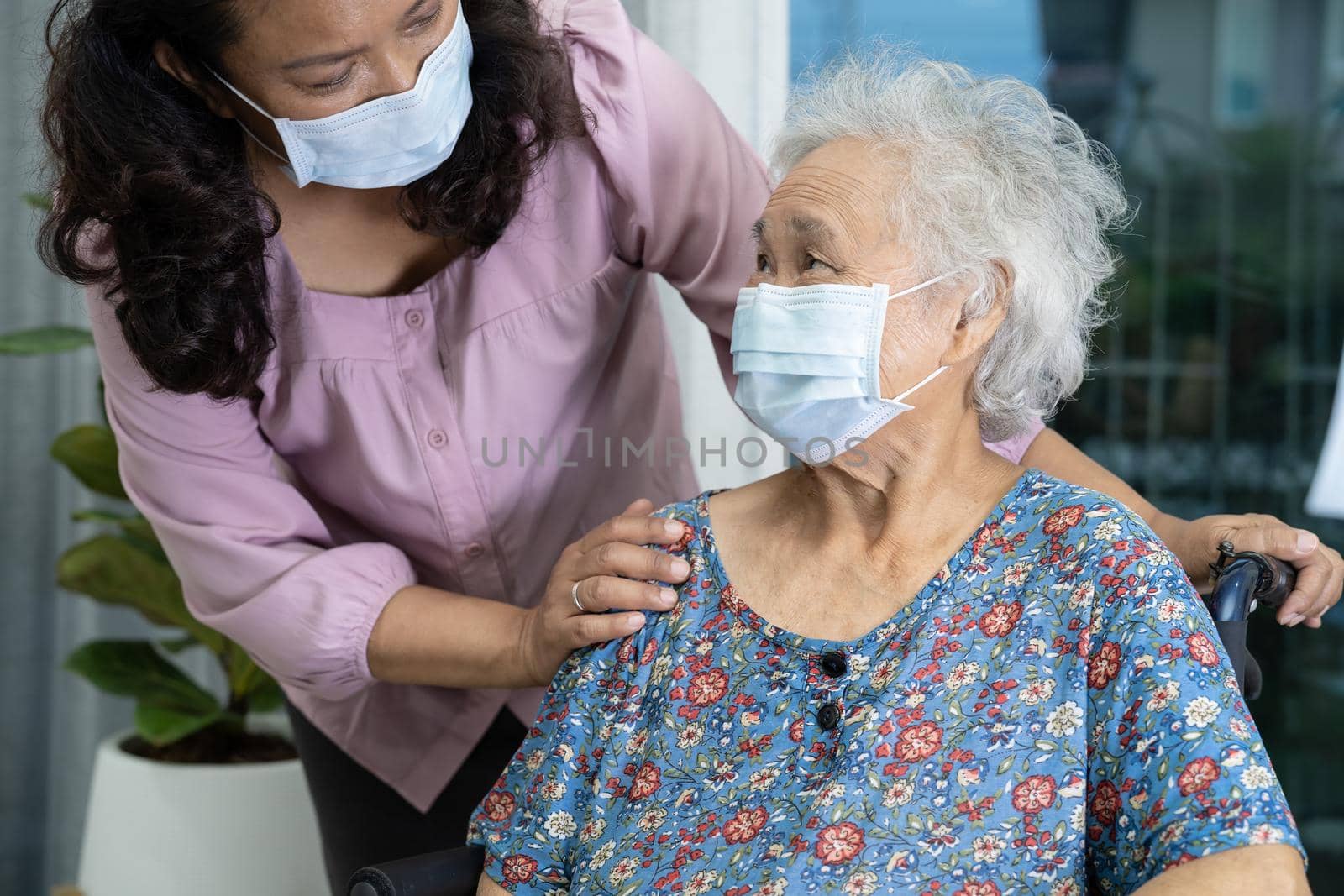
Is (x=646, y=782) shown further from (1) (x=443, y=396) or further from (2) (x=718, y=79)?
(2) (x=718, y=79)

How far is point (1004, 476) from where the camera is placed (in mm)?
1455

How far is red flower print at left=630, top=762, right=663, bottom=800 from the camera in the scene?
1404 millimetres

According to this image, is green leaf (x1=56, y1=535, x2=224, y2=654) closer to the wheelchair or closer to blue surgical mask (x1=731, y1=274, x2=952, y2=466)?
the wheelchair

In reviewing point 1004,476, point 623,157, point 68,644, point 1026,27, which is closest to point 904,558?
point 1004,476

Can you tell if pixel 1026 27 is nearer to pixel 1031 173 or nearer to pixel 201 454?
pixel 1031 173

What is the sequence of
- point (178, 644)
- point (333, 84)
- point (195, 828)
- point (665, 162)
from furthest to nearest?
point (178, 644)
point (195, 828)
point (665, 162)
point (333, 84)

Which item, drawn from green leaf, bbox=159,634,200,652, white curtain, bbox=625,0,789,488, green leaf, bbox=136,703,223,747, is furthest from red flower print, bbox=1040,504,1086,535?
green leaf, bbox=159,634,200,652

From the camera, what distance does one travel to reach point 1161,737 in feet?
3.80

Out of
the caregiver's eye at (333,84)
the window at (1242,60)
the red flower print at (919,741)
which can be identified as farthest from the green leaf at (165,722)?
the window at (1242,60)

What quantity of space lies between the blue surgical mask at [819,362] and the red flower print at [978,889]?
47 cm

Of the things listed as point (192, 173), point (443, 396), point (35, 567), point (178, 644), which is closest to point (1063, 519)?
point (443, 396)

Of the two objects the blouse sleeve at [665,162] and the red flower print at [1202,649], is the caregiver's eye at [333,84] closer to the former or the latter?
the blouse sleeve at [665,162]

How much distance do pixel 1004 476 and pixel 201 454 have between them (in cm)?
99

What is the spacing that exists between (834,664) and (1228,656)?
40 centimetres
